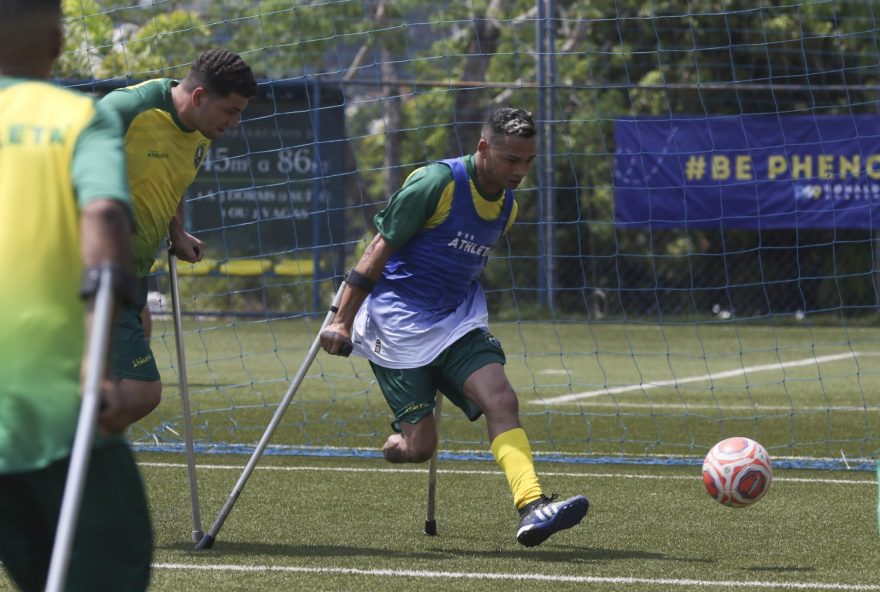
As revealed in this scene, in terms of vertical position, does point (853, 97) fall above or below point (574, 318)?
above

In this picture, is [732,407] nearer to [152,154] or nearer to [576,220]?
[576,220]

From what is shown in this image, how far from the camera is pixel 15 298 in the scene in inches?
Answer: 106

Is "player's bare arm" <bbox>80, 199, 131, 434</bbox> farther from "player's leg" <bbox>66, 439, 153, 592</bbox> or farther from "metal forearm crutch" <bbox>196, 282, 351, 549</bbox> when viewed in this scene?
"metal forearm crutch" <bbox>196, 282, 351, 549</bbox>

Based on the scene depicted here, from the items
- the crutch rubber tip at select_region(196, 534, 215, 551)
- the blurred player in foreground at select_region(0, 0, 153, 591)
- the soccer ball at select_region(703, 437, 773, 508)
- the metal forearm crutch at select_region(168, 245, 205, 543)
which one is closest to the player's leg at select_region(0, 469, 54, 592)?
the blurred player in foreground at select_region(0, 0, 153, 591)

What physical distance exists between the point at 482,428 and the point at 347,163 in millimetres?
11650

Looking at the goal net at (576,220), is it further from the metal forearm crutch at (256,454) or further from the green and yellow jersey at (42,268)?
the green and yellow jersey at (42,268)

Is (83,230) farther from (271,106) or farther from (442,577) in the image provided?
(271,106)

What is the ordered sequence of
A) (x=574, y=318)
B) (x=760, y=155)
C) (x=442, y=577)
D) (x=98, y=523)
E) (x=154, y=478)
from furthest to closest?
(x=574, y=318)
(x=760, y=155)
(x=154, y=478)
(x=442, y=577)
(x=98, y=523)

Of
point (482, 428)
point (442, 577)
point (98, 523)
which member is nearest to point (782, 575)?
point (442, 577)

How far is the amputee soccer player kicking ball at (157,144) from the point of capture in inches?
222

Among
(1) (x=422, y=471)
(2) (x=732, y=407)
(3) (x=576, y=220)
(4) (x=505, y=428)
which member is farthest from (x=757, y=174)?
(4) (x=505, y=428)

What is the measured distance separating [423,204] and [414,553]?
1.43 metres

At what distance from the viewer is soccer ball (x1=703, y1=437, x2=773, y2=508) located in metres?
6.05

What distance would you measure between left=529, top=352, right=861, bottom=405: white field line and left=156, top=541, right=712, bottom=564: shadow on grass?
5817 mm
